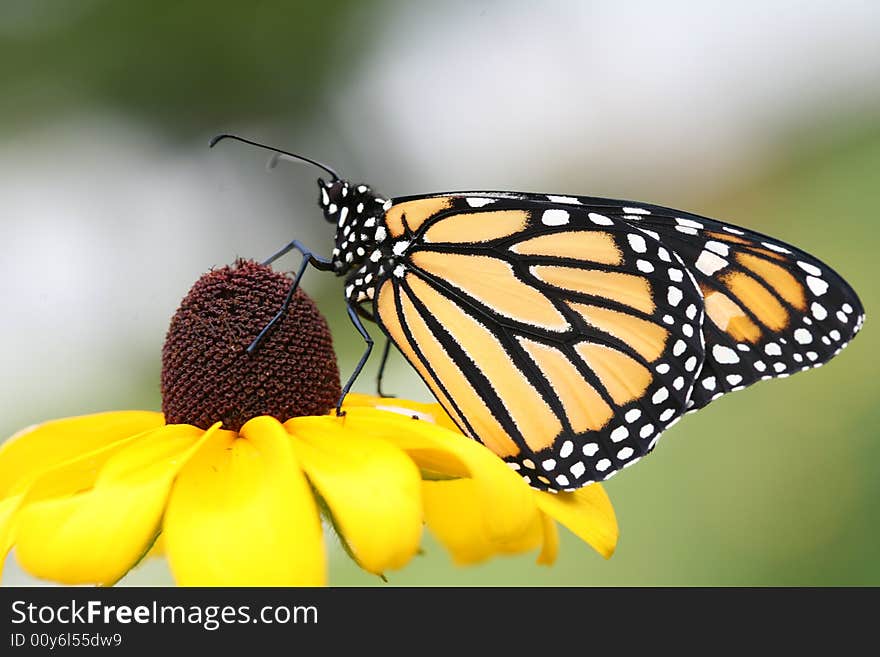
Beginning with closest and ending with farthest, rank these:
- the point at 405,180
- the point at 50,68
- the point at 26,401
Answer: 1. the point at 26,401
2. the point at 50,68
3. the point at 405,180

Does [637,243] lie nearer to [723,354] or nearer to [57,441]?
[723,354]

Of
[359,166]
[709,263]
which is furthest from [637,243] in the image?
[359,166]

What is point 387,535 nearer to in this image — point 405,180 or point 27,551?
point 27,551

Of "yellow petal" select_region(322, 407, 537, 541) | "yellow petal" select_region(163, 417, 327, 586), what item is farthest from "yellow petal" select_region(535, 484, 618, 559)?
"yellow petal" select_region(163, 417, 327, 586)

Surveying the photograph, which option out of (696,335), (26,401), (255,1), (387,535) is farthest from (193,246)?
(387,535)

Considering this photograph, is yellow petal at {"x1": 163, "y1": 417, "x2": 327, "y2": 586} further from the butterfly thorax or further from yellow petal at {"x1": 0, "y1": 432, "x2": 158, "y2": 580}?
the butterfly thorax

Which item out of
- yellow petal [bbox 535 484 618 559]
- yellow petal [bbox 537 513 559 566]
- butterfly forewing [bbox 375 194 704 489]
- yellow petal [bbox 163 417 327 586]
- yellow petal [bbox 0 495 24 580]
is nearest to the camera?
yellow petal [bbox 163 417 327 586]
